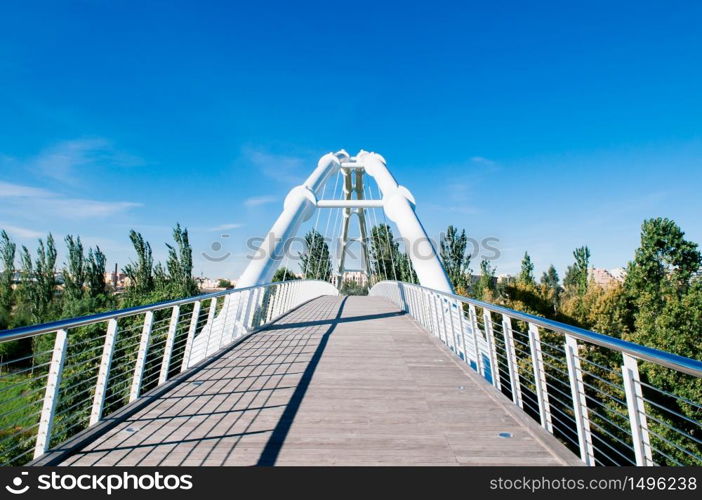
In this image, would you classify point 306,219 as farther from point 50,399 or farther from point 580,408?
point 580,408

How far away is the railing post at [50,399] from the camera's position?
252 cm

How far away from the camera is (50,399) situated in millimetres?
2600

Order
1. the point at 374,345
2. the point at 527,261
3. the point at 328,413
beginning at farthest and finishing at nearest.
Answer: the point at 527,261 → the point at 374,345 → the point at 328,413

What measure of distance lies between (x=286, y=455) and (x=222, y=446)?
1.52 feet

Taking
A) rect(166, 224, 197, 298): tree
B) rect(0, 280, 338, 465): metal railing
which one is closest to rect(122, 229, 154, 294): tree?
rect(166, 224, 197, 298): tree

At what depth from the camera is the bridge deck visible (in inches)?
104

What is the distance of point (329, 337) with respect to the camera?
288 inches

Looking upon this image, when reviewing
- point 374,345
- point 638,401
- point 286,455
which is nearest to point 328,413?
point 286,455

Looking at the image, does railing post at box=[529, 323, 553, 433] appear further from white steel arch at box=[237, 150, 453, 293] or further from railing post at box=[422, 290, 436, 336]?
white steel arch at box=[237, 150, 453, 293]

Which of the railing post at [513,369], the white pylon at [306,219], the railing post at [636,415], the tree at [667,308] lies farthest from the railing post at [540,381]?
the tree at [667,308]

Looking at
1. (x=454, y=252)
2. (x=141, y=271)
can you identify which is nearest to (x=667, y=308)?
(x=454, y=252)

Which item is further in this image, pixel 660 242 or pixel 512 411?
pixel 660 242
